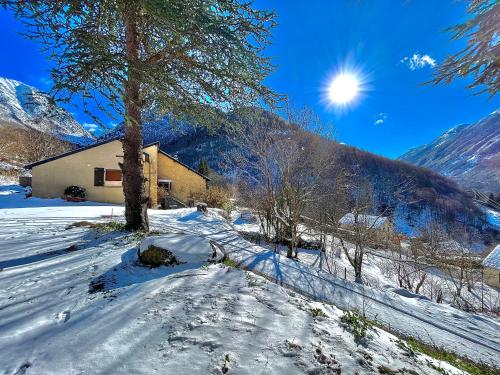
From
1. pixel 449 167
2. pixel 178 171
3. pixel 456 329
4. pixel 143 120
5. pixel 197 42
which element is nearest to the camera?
pixel 197 42

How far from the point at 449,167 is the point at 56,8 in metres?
222

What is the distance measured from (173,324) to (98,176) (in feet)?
61.6

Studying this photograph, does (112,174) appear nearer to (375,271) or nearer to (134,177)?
(134,177)

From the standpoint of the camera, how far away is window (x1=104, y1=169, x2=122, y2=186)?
18.6m

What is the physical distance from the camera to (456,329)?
495 cm

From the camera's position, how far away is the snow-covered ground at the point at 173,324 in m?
2.07

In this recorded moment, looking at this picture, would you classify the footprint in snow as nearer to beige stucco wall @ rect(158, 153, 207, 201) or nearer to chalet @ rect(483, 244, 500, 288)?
beige stucco wall @ rect(158, 153, 207, 201)

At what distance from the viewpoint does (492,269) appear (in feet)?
81.7

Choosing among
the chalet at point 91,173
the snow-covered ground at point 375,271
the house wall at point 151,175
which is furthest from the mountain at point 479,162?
the house wall at point 151,175

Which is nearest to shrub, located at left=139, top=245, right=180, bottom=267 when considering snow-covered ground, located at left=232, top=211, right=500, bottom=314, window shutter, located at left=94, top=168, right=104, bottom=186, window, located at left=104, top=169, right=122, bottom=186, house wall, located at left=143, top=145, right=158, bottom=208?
snow-covered ground, located at left=232, top=211, right=500, bottom=314

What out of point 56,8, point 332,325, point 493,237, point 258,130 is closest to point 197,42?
point 56,8

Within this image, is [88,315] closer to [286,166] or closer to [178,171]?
[286,166]

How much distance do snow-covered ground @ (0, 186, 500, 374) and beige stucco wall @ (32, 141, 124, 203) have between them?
14384 mm

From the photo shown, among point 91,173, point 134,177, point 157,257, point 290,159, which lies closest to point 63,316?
point 157,257
